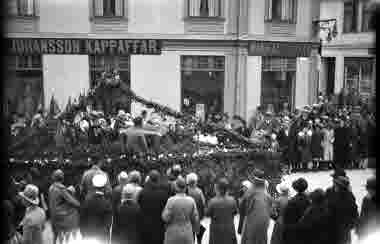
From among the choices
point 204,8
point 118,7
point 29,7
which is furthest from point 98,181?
point 204,8

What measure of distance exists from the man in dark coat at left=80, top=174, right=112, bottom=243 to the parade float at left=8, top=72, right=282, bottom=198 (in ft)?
7.92

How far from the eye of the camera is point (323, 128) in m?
13.3

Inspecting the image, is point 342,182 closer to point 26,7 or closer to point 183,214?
point 183,214

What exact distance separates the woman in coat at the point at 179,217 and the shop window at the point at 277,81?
1301 centimetres

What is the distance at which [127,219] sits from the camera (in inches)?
Result: 233

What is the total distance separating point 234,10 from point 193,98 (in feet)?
12.3

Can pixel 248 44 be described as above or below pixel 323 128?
above

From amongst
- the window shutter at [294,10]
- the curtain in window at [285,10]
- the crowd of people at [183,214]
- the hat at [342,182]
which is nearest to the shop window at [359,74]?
the window shutter at [294,10]

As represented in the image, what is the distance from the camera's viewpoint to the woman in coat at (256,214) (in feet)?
20.4

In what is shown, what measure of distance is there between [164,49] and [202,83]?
6.50 ft

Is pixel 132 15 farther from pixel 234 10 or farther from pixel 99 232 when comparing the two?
pixel 99 232

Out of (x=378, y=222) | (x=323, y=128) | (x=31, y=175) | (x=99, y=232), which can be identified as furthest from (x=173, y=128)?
(x=378, y=222)

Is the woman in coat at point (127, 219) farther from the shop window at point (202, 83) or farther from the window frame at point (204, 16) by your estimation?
the window frame at point (204, 16)

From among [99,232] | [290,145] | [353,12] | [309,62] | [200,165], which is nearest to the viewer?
[99,232]
